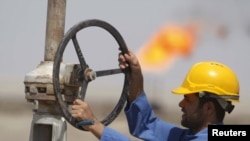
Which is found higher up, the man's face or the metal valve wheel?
the metal valve wheel

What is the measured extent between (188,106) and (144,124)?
50 cm

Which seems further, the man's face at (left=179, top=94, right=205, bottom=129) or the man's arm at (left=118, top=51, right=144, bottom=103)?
Result: the man's arm at (left=118, top=51, right=144, bottom=103)

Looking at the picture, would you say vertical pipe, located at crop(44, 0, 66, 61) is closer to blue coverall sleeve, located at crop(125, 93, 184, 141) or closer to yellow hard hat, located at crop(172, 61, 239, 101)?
blue coverall sleeve, located at crop(125, 93, 184, 141)

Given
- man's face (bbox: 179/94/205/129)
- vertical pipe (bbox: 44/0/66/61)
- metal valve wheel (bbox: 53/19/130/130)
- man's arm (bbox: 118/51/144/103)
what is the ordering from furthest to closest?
man's arm (bbox: 118/51/144/103), vertical pipe (bbox: 44/0/66/61), man's face (bbox: 179/94/205/129), metal valve wheel (bbox: 53/19/130/130)

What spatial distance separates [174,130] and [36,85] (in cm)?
101

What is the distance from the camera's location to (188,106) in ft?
12.9

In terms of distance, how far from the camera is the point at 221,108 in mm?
3906

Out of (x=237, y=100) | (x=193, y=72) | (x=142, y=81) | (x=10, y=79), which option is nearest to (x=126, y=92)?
(x=142, y=81)

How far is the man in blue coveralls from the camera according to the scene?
12.0ft

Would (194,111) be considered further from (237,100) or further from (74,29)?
(74,29)

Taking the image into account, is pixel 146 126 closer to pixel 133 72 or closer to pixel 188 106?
pixel 133 72

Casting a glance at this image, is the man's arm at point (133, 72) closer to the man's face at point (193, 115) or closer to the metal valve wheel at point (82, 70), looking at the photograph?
the metal valve wheel at point (82, 70)

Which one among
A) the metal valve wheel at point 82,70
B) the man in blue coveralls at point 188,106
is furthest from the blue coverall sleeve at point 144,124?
the metal valve wheel at point 82,70

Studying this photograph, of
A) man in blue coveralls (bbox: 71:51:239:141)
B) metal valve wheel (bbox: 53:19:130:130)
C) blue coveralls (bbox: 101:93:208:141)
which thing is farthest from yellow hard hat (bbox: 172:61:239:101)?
metal valve wheel (bbox: 53:19:130:130)
